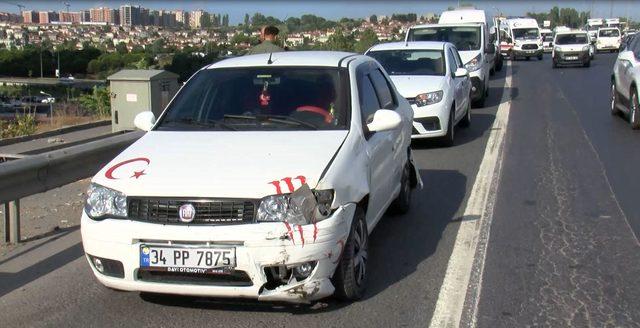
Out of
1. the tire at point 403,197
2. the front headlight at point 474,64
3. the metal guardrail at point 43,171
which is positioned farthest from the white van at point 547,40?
the metal guardrail at point 43,171

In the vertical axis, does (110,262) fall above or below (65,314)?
above

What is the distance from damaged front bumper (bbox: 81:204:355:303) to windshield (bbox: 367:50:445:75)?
820cm

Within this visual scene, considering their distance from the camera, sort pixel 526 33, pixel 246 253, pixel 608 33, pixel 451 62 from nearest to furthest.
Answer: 1. pixel 246 253
2. pixel 451 62
3. pixel 526 33
4. pixel 608 33

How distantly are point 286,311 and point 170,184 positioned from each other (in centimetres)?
106

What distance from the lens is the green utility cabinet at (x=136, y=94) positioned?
479 inches

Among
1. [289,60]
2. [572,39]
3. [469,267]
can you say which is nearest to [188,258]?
[469,267]

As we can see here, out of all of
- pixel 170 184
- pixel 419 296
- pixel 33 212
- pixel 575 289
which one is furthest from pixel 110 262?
pixel 33 212

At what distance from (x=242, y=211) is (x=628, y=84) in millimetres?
10364

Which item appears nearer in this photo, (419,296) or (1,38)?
(419,296)

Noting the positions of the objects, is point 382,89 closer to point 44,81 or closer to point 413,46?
point 413,46

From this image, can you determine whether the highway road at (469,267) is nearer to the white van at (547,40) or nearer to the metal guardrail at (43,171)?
the metal guardrail at (43,171)

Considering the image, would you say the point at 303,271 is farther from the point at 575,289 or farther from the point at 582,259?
the point at 582,259

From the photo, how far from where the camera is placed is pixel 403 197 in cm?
671

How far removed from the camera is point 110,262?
13.8 feet
